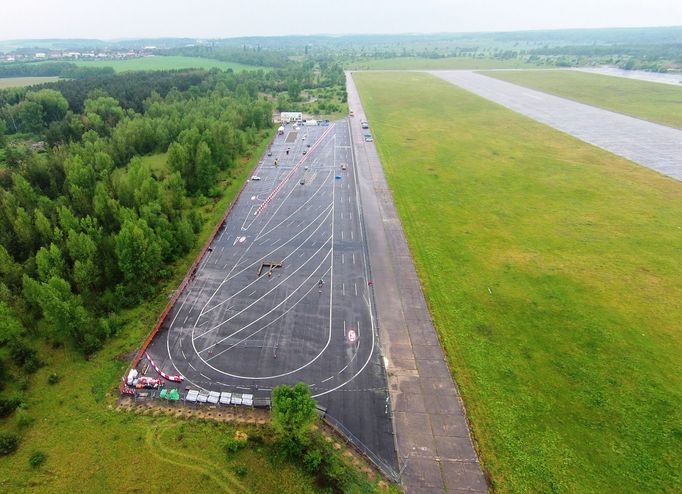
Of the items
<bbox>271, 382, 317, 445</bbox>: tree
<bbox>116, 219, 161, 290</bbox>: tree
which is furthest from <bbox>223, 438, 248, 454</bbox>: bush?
<bbox>116, 219, 161, 290</bbox>: tree

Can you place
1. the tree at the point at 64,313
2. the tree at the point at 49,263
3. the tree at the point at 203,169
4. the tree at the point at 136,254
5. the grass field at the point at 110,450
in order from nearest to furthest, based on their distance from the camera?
the grass field at the point at 110,450 < the tree at the point at 64,313 < the tree at the point at 49,263 < the tree at the point at 136,254 < the tree at the point at 203,169

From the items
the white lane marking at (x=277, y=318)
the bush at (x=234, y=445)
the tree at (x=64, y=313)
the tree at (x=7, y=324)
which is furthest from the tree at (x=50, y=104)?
the bush at (x=234, y=445)

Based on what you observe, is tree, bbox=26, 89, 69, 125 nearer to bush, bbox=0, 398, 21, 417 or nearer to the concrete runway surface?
bush, bbox=0, 398, 21, 417

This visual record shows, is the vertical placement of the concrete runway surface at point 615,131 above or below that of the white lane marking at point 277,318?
above

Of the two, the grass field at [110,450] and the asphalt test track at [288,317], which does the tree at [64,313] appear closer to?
the grass field at [110,450]

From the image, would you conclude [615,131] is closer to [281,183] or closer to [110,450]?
[281,183]

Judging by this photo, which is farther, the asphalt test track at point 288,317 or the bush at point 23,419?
the asphalt test track at point 288,317
